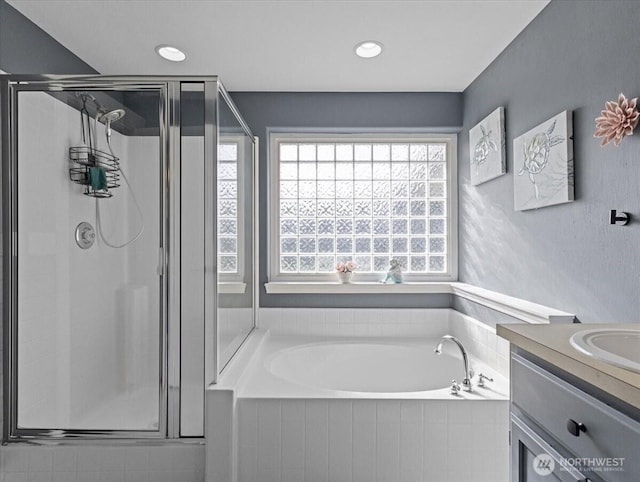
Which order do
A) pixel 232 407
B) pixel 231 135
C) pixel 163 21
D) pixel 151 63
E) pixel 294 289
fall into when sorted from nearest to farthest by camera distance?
pixel 232 407 < pixel 163 21 < pixel 231 135 < pixel 151 63 < pixel 294 289

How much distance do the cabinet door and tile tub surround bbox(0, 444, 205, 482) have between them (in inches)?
53.6

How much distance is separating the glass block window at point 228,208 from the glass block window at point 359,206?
842 mm

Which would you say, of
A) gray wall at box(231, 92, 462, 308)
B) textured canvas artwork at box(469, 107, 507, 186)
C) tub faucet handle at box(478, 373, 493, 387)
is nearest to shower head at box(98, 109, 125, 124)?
gray wall at box(231, 92, 462, 308)

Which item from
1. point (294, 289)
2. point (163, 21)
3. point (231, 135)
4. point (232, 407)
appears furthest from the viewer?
point (294, 289)

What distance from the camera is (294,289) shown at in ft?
10.1

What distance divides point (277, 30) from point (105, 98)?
0.90 metres

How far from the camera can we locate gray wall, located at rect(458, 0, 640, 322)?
143cm

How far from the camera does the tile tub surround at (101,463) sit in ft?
6.31

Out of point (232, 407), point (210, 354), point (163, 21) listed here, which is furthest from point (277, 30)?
point (232, 407)

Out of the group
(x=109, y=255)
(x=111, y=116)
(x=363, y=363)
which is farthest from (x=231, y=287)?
(x=363, y=363)

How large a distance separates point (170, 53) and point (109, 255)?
123 centimetres

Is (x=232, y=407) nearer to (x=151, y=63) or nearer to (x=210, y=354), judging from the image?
(x=210, y=354)

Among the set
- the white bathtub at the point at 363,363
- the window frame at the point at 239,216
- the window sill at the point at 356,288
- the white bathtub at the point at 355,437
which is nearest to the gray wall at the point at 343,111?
the window sill at the point at 356,288

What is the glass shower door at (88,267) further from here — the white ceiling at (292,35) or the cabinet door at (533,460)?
the cabinet door at (533,460)
